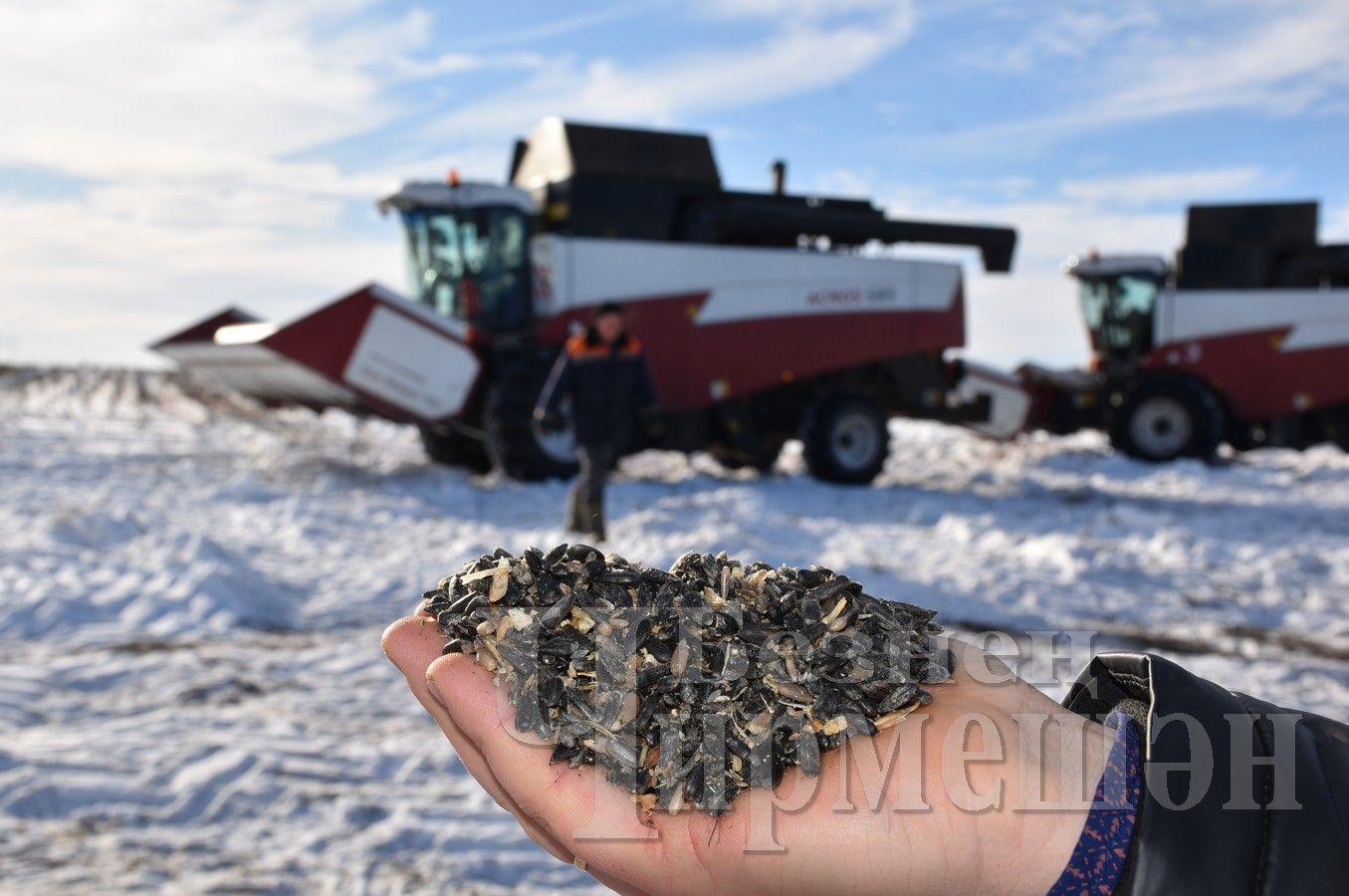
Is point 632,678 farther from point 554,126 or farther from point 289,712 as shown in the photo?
point 554,126

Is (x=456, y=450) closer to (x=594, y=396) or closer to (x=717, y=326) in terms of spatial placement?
(x=717, y=326)

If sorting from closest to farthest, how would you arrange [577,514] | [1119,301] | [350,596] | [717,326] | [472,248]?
1. [350,596]
2. [577,514]
3. [472,248]
4. [717,326]
5. [1119,301]

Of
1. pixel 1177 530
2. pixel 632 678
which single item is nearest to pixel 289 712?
pixel 632 678

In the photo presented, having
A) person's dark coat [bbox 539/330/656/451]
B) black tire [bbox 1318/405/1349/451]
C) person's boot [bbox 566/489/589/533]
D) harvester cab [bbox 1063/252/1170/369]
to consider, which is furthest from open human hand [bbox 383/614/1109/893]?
black tire [bbox 1318/405/1349/451]

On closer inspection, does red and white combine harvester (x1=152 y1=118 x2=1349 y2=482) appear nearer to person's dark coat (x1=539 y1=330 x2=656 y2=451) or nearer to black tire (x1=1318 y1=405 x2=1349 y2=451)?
black tire (x1=1318 y1=405 x2=1349 y2=451)

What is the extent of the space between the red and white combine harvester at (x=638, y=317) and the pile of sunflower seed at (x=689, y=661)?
1056cm

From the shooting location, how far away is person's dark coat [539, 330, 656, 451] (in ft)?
29.6

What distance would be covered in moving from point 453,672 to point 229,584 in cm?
601

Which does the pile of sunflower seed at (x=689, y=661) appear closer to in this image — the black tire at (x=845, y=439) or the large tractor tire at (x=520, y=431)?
the large tractor tire at (x=520, y=431)

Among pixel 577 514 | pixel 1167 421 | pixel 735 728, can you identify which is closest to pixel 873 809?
pixel 735 728

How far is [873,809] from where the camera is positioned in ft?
4.43

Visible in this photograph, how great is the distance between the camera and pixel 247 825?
3865mm

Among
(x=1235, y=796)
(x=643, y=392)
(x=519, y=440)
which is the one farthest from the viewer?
(x=519, y=440)

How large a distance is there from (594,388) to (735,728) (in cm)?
758
